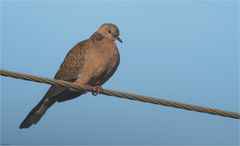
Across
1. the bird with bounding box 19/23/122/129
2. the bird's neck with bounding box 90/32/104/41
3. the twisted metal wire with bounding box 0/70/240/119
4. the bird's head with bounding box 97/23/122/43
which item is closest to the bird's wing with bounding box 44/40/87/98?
the bird with bounding box 19/23/122/129

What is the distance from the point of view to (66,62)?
727 cm

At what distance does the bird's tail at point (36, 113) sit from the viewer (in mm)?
6676

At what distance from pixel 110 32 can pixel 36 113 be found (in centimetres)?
136

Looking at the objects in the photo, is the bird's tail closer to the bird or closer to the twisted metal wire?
the bird

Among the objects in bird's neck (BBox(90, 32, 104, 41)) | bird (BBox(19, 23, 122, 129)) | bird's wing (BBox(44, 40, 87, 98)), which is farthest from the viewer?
bird's neck (BBox(90, 32, 104, 41))

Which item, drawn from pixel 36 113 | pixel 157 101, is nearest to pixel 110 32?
pixel 36 113

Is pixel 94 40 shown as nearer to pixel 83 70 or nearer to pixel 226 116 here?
pixel 83 70

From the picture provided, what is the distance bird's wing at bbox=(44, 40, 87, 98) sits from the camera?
6789 millimetres

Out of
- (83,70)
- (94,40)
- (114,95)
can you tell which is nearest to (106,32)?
(94,40)

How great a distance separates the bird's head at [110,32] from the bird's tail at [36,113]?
3.49 ft

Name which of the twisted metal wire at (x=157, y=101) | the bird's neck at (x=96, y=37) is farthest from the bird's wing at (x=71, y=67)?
the twisted metal wire at (x=157, y=101)

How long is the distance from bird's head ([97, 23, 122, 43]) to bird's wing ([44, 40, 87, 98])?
254 mm

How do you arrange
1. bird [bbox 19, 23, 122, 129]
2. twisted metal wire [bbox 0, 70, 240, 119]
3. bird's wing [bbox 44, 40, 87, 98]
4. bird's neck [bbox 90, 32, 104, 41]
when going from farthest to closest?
bird's neck [bbox 90, 32, 104, 41]
bird's wing [bbox 44, 40, 87, 98]
bird [bbox 19, 23, 122, 129]
twisted metal wire [bbox 0, 70, 240, 119]

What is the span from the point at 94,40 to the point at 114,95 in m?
2.50
